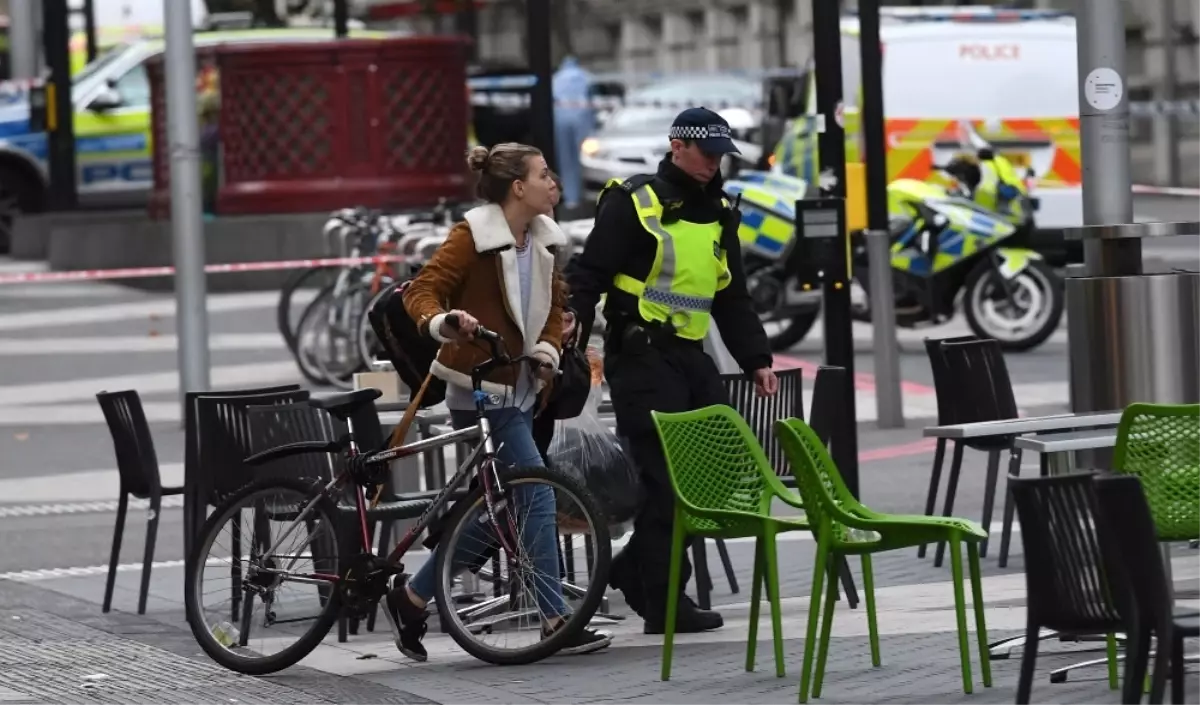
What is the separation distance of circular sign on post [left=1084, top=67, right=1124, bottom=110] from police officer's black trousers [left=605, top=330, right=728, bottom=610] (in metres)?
1.63

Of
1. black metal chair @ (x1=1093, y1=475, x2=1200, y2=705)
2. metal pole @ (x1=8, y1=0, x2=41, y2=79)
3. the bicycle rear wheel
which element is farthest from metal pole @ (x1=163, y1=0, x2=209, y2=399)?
metal pole @ (x1=8, y1=0, x2=41, y2=79)

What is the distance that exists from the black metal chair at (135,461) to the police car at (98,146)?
16.3 metres

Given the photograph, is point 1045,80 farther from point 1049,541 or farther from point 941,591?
point 1049,541

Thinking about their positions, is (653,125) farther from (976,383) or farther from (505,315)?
(505,315)

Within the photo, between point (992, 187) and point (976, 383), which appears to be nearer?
point (976, 383)

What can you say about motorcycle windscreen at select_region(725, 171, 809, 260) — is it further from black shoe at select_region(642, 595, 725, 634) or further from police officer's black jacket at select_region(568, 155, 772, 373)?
black shoe at select_region(642, 595, 725, 634)

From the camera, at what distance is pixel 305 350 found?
640 inches

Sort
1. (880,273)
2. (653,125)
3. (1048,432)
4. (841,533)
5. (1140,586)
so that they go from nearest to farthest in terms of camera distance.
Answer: (1140,586) < (841,533) < (1048,432) < (880,273) < (653,125)

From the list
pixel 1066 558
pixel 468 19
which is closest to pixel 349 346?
pixel 1066 558

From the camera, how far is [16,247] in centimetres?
2556

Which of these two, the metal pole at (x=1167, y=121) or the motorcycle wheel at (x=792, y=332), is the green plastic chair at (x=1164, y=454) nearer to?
the motorcycle wheel at (x=792, y=332)

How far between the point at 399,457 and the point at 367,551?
30cm

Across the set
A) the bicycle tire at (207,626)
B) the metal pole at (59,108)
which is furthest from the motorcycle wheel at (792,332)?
the bicycle tire at (207,626)

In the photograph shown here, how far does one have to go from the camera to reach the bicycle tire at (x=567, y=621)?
26.9 ft
